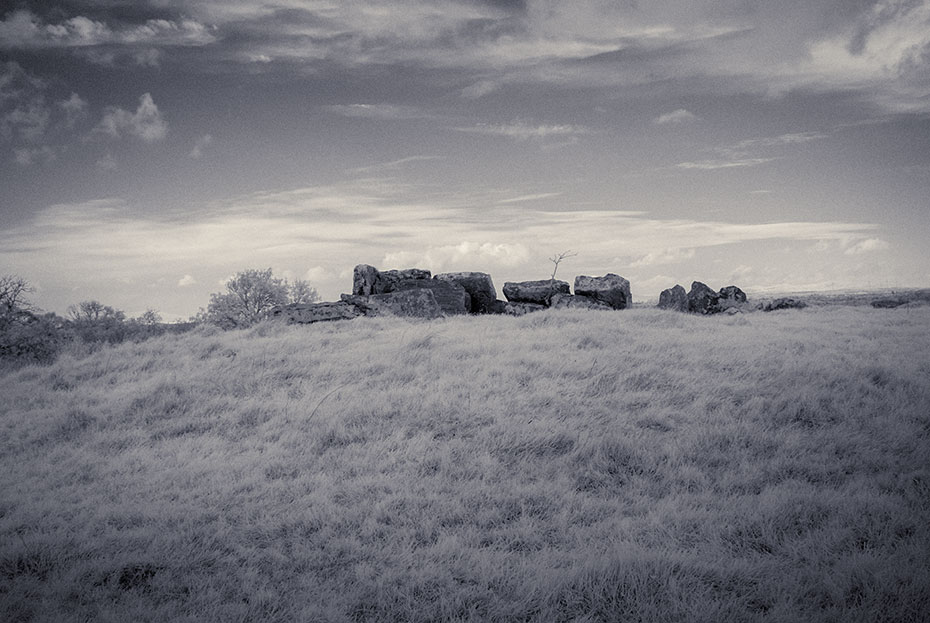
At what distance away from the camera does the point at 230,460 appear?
850 centimetres

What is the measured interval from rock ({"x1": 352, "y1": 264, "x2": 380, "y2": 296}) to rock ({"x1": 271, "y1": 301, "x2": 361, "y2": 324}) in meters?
2.37

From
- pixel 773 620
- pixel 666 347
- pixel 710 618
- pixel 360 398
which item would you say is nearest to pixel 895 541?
pixel 773 620

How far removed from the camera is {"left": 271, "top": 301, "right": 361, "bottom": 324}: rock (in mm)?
22000

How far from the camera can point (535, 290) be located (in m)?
26.6

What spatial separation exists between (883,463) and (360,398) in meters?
8.83

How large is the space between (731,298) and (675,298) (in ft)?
10.6

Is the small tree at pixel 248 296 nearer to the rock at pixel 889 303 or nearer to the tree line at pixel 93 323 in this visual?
the tree line at pixel 93 323

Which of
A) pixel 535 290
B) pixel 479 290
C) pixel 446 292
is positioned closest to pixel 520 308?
pixel 535 290

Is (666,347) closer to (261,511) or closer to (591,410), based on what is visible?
(591,410)

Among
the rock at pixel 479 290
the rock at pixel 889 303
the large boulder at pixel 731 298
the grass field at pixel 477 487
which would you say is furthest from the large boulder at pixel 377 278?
the rock at pixel 889 303

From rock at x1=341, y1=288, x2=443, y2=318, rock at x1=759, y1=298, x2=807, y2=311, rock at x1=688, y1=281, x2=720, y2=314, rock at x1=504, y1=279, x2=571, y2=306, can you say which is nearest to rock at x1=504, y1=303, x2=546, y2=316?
rock at x1=504, y1=279, x2=571, y2=306

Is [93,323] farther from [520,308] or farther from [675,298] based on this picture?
[675,298]

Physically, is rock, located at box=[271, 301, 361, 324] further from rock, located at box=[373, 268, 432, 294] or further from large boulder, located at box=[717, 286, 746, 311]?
large boulder, located at box=[717, 286, 746, 311]

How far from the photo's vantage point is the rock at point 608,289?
2567cm
